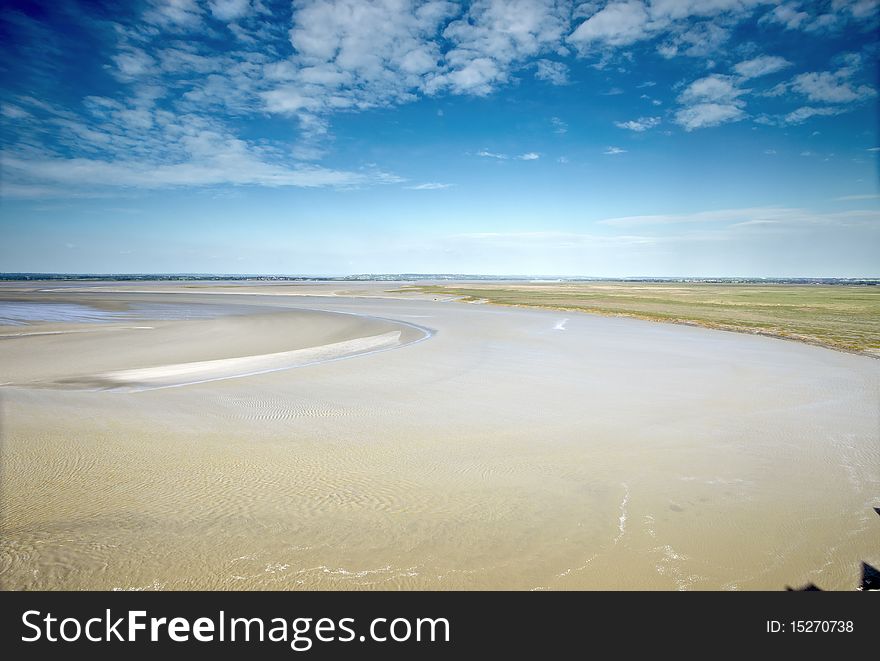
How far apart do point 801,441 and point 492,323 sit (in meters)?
23.1

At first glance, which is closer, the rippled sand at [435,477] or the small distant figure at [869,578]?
the small distant figure at [869,578]

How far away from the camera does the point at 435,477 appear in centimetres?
732

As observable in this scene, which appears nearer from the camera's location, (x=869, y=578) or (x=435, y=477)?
(x=869, y=578)

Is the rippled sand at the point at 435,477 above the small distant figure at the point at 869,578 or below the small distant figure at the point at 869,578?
below

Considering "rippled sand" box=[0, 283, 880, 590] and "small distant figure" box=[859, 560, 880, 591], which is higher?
"small distant figure" box=[859, 560, 880, 591]

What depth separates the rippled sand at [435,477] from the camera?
491cm

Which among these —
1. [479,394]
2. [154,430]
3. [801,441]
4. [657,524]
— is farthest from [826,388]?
[154,430]

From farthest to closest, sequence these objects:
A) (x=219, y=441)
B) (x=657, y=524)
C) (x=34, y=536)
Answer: (x=219, y=441) < (x=657, y=524) < (x=34, y=536)

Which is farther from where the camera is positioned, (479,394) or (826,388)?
(826,388)

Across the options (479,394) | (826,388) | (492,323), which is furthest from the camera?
(492,323)

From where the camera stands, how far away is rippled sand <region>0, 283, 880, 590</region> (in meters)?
4.91

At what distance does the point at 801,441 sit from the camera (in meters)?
9.09

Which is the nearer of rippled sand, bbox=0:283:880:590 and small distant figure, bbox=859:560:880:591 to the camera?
small distant figure, bbox=859:560:880:591
